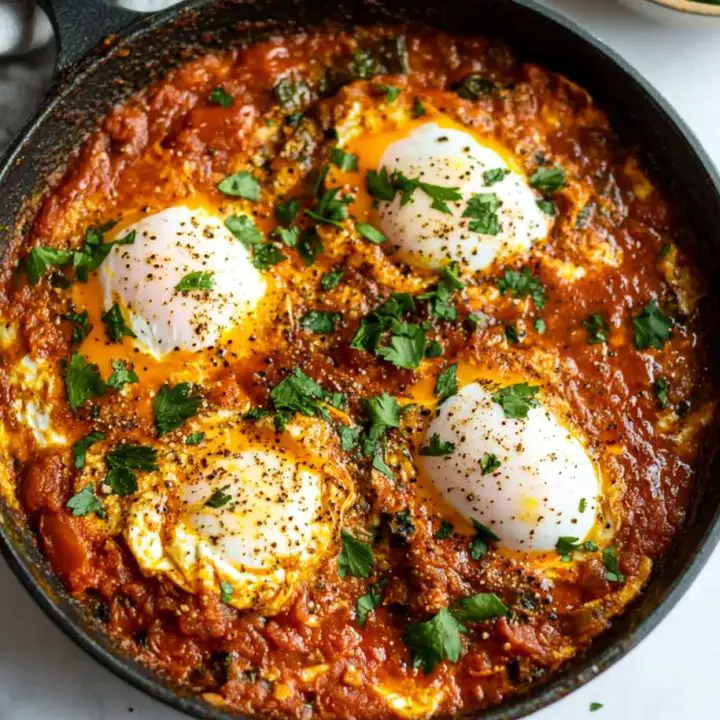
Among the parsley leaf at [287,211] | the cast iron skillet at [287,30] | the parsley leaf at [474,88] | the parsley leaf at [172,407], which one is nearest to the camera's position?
the cast iron skillet at [287,30]

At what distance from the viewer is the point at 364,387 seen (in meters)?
4.36

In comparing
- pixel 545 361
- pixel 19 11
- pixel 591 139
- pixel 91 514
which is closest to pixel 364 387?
pixel 545 361

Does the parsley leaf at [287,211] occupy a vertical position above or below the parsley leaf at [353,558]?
above

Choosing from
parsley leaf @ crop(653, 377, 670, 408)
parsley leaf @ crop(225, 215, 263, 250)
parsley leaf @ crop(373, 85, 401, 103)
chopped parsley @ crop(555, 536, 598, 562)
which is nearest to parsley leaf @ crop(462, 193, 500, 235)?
parsley leaf @ crop(373, 85, 401, 103)

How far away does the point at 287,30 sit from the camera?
4.65m

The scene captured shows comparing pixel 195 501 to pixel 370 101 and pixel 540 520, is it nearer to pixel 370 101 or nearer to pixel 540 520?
pixel 540 520

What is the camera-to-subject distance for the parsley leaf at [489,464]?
415cm

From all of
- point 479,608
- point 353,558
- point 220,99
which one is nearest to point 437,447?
A: point 353,558

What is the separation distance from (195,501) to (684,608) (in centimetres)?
217

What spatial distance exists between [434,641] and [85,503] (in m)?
1.43

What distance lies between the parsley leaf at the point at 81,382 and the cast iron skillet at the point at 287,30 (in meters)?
0.50

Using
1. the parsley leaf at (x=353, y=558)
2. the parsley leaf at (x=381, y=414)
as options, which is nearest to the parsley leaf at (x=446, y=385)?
the parsley leaf at (x=381, y=414)

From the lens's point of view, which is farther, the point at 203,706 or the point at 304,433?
A: the point at 304,433

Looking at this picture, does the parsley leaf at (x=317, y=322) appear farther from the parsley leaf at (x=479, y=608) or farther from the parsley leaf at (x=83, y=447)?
the parsley leaf at (x=479, y=608)
